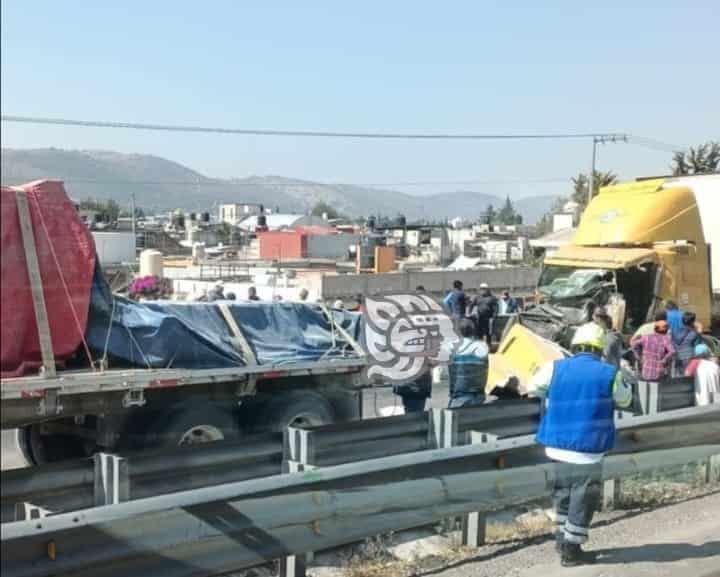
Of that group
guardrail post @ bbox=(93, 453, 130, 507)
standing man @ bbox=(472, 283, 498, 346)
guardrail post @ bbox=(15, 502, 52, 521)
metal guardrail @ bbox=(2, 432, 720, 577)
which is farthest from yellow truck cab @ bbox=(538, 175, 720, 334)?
guardrail post @ bbox=(15, 502, 52, 521)

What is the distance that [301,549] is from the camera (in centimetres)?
534

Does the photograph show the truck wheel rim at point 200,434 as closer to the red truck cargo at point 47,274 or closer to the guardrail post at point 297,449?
the guardrail post at point 297,449

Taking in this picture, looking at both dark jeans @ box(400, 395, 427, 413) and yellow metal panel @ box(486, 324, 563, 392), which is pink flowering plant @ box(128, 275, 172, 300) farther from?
yellow metal panel @ box(486, 324, 563, 392)

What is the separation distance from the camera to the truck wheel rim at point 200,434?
7.94m

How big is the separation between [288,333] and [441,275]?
80.0 ft

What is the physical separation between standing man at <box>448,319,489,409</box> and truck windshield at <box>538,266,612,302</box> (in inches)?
269

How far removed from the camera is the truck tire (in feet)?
28.1

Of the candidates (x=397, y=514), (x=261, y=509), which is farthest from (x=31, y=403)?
(x=397, y=514)

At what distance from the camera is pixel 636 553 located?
21.5 feet

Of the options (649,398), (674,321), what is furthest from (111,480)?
(674,321)

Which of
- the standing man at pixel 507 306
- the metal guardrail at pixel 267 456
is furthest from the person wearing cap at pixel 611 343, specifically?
the standing man at pixel 507 306

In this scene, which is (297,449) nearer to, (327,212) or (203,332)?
(203,332)

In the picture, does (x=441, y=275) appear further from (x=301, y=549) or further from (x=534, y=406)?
(x=301, y=549)

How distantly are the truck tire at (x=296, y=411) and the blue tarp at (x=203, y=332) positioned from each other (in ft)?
1.14
